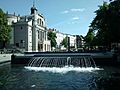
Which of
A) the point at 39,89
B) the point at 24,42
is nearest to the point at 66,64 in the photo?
→ the point at 39,89

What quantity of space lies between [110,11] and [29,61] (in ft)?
53.3

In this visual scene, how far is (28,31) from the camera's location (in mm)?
79688

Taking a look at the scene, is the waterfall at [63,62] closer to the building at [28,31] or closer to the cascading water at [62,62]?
the cascading water at [62,62]

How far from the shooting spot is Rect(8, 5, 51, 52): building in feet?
260

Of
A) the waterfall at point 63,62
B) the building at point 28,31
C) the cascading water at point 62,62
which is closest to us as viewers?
the cascading water at point 62,62

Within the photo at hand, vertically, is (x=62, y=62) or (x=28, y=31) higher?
(x=28, y=31)

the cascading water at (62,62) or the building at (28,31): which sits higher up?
the building at (28,31)

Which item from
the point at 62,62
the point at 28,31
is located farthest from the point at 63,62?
A: the point at 28,31

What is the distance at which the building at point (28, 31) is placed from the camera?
260 feet

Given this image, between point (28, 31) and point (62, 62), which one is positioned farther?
point (28, 31)

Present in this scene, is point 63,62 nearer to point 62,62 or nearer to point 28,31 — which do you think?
point 62,62

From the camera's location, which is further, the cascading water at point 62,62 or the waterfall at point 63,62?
the waterfall at point 63,62

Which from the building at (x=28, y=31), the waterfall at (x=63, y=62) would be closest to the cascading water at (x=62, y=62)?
the waterfall at (x=63, y=62)

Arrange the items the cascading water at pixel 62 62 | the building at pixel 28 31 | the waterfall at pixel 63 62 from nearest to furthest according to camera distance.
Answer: the cascading water at pixel 62 62 → the waterfall at pixel 63 62 → the building at pixel 28 31
